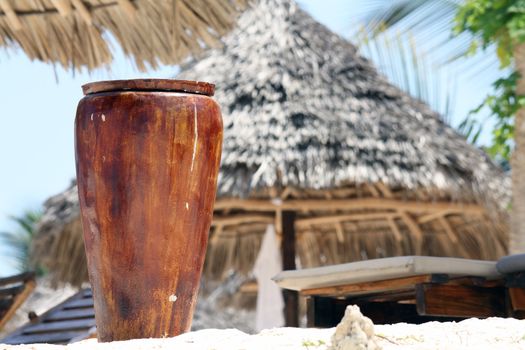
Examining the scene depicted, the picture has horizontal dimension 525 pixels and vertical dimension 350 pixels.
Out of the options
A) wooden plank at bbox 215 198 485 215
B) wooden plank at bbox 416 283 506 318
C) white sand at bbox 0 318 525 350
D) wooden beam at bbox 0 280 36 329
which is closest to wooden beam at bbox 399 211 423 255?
wooden plank at bbox 215 198 485 215

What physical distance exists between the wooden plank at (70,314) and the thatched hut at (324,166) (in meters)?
1.78

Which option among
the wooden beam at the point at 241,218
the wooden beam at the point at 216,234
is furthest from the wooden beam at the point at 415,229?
the wooden beam at the point at 216,234

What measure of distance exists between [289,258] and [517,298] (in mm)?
3607

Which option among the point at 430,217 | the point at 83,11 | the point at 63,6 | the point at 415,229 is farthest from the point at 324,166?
the point at 63,6

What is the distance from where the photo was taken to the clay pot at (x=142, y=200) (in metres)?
2.26

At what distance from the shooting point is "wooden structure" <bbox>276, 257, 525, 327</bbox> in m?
3.11

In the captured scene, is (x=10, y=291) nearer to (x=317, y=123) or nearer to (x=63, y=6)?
(x=63, y=6)

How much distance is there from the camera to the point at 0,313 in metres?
4.45

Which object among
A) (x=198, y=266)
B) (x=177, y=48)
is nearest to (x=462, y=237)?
(x=177, y=48)

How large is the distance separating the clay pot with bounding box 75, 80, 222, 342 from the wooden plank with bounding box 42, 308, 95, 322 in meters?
2.20

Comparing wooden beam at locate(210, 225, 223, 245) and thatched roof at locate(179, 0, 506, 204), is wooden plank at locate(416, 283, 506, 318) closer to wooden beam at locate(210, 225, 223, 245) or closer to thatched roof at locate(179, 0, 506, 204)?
thatched roof at locate(179, 0, 506, 204)

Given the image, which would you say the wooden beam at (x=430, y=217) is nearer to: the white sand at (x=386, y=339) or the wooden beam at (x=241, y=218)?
the wooden beam at (x=241, y=218)

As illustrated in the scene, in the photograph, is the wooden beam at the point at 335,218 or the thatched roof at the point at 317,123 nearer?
the thatched roof at the point at 317,123

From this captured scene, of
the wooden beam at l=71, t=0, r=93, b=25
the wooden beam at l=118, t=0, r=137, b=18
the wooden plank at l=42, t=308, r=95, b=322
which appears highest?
the wooden beam at l=118, t=0, r=137, b=18
